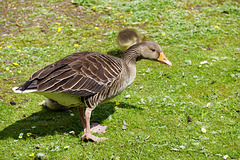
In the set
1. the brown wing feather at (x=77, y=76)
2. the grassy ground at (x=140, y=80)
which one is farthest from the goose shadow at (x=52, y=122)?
the brown wing feather at (x=77, y=76)

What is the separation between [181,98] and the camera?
6.05 metres

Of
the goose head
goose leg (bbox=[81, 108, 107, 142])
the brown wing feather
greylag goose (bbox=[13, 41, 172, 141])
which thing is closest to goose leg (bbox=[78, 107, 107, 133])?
greylag goose (bbox=[13, 41, 172, 141])

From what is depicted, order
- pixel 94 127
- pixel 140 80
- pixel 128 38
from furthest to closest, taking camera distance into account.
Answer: pixel 128 38 < pixel 140 80 < pixel 94 127

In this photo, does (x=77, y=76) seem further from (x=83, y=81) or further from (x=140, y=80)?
(x=140, y=80)

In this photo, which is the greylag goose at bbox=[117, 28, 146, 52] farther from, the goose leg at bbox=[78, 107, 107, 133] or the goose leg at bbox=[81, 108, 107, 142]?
the goose leg at bbox=[81, 108, 107, 142]

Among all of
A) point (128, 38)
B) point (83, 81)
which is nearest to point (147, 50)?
point (83, 81)

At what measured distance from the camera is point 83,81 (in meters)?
4.56

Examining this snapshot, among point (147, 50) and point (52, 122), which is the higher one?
point (147, 50)

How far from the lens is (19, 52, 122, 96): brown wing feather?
438 cm

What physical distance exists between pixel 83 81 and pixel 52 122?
1393 millimetres

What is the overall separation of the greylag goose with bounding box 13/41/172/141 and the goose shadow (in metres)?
0.39

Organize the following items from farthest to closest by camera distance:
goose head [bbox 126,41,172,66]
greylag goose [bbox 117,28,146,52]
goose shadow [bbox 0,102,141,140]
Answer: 1. greylag goose [bbox 117,28,146,52]
2. goose head [bbox 126,41,172,66]
3. goose shadow [bbox 0,102,141,140]

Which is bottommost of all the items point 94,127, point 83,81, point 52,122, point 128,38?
point 52,122

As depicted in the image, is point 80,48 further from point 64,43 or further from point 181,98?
point 181,98
